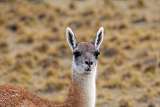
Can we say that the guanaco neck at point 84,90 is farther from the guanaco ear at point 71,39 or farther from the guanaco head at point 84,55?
the guanaco ear at point 71,39

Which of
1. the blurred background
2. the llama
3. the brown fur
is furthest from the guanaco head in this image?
the blurred background

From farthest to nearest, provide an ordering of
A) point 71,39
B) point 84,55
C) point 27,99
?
point 71,39
point 84,55
point 27,99

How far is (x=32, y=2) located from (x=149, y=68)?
1373 cm

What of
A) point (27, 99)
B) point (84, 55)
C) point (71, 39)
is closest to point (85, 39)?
point (71, 39)

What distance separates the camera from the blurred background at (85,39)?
2039cm

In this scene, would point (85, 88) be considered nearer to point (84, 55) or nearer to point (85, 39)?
point (84, 55)

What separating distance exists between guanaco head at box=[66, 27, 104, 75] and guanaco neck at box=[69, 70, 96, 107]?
0.09 metres

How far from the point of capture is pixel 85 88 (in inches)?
475

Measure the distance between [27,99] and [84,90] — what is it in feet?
2.98

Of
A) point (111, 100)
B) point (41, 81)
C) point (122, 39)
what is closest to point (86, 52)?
point (111, 100)

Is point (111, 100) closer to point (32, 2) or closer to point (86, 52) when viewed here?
point (86, 52)

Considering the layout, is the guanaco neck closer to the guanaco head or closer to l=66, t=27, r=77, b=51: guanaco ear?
the guanaco head

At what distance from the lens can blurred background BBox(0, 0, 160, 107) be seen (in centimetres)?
2039

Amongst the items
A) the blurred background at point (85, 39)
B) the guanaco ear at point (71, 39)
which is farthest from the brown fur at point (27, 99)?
the blurred background at point (85, 39)
